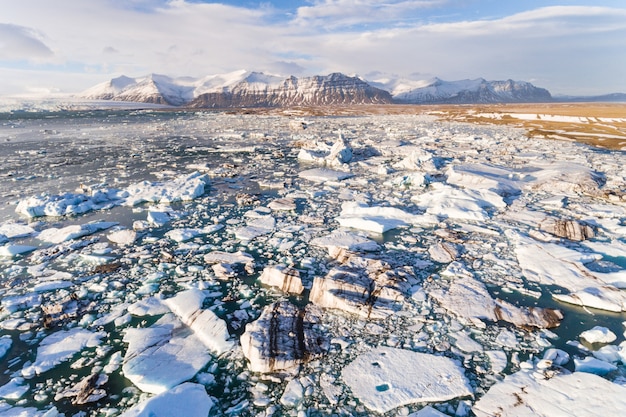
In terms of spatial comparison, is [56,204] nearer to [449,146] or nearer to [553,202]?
[553,202]

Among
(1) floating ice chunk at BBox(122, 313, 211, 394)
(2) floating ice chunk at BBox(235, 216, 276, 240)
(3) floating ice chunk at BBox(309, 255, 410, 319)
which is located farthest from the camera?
(2) floating ice chunk at BBox(235, 216, 276, 240)

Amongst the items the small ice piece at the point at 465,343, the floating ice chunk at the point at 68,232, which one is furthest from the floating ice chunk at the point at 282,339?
the floating ice chunk at the point at 68,232

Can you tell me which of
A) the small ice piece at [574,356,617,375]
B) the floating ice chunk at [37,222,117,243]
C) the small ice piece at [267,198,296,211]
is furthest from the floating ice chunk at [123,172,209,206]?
the small ice piece at [574,356,617,375]

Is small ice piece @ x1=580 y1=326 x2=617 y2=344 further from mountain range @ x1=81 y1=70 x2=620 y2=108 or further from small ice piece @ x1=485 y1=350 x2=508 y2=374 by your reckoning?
mountain range @ x1=81 y1=70 x2=620 y2=108

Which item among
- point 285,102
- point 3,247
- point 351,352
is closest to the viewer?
point 351,352

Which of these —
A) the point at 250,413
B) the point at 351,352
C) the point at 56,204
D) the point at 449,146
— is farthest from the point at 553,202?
the point at 56,204

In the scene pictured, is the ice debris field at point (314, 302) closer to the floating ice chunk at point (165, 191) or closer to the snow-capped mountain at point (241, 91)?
the floating ice chunk at point (165, 191)
